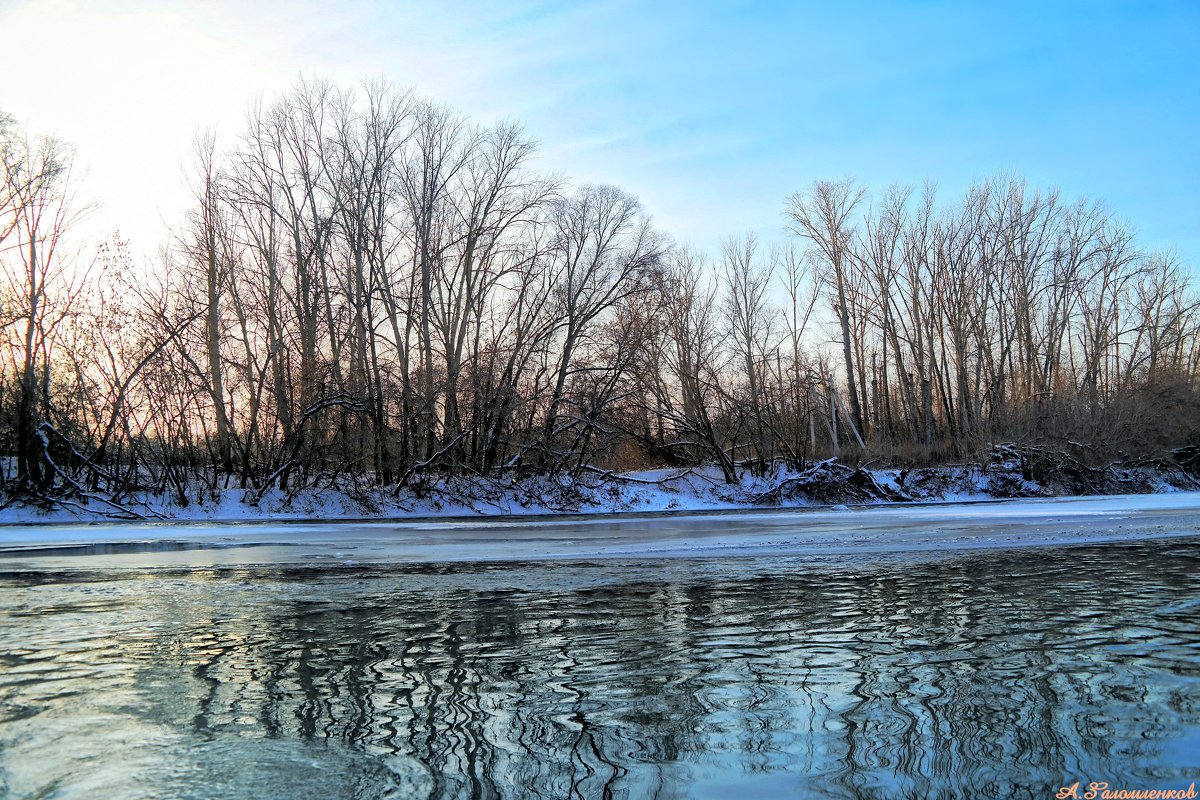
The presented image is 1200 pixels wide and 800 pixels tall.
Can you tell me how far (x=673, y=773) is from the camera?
126 inches

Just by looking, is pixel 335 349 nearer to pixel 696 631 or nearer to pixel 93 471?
pixel 93 471

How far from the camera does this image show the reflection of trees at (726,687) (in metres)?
3.24

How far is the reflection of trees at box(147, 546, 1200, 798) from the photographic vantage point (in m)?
3.24

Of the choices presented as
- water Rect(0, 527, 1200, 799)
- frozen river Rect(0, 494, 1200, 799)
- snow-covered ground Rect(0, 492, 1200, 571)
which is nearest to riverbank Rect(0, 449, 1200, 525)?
snow-covered ground Rect(0, 492, 1200, 571)

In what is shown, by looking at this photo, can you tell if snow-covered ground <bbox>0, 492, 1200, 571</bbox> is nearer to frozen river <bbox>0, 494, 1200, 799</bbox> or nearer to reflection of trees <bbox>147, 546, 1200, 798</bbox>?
frozen river <bbox>0, 494, 1200, 799</bbox>

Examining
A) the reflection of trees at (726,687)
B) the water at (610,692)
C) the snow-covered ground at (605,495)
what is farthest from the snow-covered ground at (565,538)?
the reflection of trees at (726,687)

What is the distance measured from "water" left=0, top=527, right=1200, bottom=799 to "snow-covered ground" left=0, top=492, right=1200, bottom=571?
4462mm

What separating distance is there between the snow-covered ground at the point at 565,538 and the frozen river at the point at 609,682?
8.48ft

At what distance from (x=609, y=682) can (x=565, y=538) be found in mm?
12513

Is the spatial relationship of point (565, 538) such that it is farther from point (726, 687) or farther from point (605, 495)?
point (605, 495)

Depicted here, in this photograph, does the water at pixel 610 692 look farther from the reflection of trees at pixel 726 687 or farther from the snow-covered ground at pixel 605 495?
the snow-covered ground at pixel 605 495

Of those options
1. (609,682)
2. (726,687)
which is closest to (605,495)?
(609,682)

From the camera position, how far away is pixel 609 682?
15.1ft

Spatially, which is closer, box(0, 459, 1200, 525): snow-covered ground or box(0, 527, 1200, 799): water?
box(0, 527, 1200, 799): water
